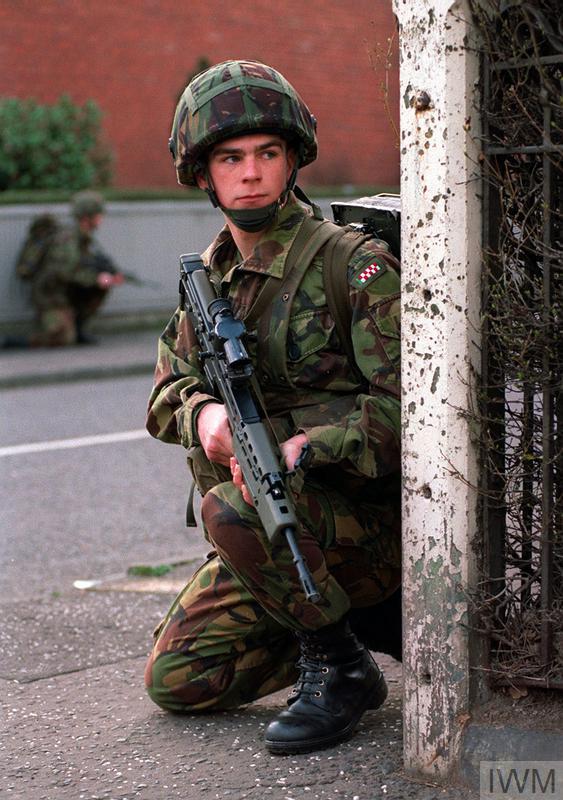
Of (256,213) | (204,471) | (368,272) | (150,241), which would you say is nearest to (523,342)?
(368,272)

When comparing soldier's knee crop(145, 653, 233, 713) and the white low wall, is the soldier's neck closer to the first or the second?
soldier's knee crop(145, 653, 233, 713)

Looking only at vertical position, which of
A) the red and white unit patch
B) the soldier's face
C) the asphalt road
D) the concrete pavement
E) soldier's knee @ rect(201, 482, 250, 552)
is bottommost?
the asphalt road

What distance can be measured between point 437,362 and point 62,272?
36.3 feet

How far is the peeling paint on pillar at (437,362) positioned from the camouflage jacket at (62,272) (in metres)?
11.0

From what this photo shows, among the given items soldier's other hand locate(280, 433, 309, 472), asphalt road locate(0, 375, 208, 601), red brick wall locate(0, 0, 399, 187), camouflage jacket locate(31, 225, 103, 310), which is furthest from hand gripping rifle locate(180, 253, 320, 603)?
red brick wall locate(0, 0, 399, 187)

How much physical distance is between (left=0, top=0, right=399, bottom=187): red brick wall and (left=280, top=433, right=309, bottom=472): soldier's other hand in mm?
15709

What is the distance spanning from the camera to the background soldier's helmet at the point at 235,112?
3.01 m

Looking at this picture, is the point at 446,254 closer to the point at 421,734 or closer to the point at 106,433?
→ the point at 421,734

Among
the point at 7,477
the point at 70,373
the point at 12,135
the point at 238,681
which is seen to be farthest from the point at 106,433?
the point at 12,135

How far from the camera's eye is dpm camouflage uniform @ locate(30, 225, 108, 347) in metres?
13.3

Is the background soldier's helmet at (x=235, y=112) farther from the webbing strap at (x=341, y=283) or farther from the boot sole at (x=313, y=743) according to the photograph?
the boot sole at (x=313, y=743)

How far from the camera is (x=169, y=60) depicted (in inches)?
786

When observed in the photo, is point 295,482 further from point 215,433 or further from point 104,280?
point 104,280

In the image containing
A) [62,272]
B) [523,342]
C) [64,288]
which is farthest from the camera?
[64,288]
